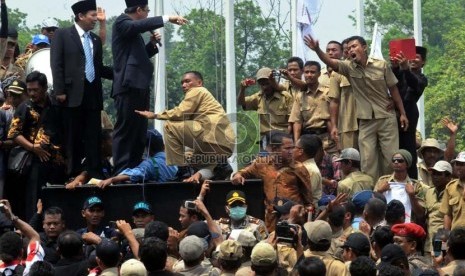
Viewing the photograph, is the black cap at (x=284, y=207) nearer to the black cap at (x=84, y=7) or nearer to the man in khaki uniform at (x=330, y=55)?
the black cap at (x=84, y=7)

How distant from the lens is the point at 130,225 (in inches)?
709

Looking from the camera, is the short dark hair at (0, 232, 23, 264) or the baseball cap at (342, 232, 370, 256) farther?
the short dark hair at (0, 232, 23, 264)

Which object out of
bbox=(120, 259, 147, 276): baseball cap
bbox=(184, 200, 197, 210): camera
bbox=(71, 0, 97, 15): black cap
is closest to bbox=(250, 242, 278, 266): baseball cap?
bbox=(120, 259, 147, 276): baseball cap

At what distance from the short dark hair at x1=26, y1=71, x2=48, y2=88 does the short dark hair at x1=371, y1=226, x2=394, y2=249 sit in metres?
5.07

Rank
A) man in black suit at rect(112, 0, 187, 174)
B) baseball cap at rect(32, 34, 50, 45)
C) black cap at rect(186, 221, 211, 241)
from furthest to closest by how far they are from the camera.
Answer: baseball cap at rect(32, 34, 50, 45) < man in black suit at rect(112, 0, 187, 174) < black cap at rect(186, 221, 211, 241)

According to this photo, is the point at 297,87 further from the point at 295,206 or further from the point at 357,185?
the point at 295,206

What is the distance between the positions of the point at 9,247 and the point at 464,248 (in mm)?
4162

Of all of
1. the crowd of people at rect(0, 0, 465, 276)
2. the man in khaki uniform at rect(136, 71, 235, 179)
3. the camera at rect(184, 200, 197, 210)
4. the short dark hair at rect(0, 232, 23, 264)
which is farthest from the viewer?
the man in khaki uniform at rect(136, 71, 235, 179)

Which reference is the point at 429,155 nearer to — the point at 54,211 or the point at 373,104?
the point at 373,104

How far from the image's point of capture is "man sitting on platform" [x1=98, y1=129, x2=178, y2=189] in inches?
721

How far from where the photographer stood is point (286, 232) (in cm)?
1509

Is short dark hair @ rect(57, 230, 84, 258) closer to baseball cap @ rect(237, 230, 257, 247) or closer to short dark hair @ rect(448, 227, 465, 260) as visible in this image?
baseball cap @ rect(237, 230, 257, 247)

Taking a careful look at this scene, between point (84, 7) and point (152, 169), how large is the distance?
6.66 ft

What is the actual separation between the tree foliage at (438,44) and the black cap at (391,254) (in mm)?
34359
